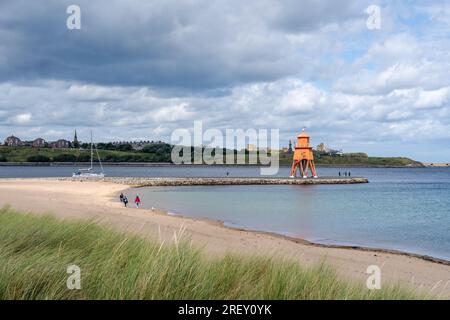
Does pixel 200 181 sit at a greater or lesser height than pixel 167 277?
lesser

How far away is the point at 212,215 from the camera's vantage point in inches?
1315

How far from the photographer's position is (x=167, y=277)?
256 inches

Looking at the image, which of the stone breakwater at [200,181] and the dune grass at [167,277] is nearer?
the dune grass at [167,277]

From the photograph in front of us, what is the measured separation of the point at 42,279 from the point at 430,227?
27.2 metres

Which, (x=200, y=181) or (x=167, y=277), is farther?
(x=200, y=181)

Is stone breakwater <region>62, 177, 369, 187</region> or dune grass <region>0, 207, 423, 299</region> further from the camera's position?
stone breakwater <region>62, 177, 369, 187</region>

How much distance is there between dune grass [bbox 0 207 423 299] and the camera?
20.3 ft

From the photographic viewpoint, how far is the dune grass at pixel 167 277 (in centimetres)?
619

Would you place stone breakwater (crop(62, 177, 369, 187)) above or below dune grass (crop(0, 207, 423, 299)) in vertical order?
below

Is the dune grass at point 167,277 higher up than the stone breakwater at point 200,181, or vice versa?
the dune grass at point 167,277
